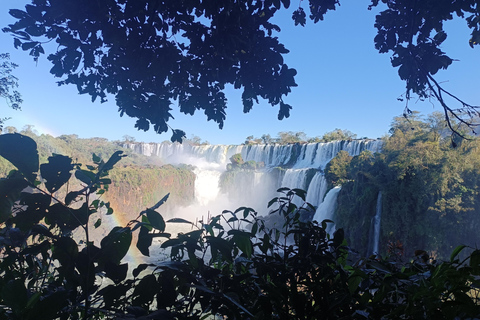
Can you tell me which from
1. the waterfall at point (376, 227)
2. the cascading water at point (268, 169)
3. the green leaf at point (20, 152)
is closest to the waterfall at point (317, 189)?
the cascading water at point (268, 169)

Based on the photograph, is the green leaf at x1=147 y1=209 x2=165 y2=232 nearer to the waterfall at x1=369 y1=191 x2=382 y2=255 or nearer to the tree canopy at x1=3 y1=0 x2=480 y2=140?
the tree canopy at x1=3 y1=0 x2=480 y2=140

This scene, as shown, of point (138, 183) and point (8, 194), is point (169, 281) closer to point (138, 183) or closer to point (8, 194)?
point (8, 194)

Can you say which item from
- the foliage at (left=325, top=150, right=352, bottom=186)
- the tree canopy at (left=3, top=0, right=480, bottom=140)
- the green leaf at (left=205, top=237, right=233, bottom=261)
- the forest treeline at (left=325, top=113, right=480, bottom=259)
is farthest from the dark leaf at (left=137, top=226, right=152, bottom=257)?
the foliage at (left=325, top=150, right=352, bottom=186)

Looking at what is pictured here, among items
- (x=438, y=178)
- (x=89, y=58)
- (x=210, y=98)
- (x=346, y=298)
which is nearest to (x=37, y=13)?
(x=89, y=58)

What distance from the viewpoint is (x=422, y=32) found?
1.67 meters

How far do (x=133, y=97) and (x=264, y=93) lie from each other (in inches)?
31.9

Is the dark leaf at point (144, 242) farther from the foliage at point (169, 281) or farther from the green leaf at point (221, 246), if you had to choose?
the green leaf at point (221, 246)

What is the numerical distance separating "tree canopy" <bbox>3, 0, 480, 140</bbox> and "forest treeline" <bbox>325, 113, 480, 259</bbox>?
22.4ft

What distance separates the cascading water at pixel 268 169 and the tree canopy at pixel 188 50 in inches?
369

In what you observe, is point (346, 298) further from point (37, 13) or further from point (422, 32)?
point (422, 32)

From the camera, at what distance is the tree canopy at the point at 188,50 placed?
1.28 metres

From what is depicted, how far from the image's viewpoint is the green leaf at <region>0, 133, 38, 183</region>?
1.38 feet

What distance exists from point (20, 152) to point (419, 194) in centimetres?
987

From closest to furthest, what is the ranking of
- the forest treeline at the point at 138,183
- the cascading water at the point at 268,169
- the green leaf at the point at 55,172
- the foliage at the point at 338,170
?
the green leaf at the point at 55,172 < the foliage at the point at 338,170 < the cascading water at the point at 268,169 < the forest treeline at the point at 138,183
